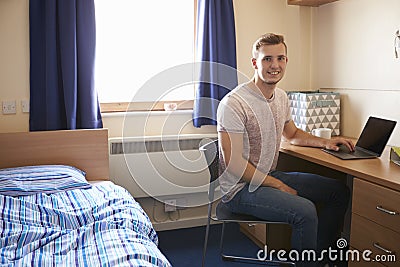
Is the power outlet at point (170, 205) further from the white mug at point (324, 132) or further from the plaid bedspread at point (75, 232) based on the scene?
the white mug at point (324, 132)

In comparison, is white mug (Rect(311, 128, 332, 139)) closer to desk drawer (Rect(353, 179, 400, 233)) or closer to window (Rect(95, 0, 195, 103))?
desk drawer (Rect(353, 179, 400, 233))

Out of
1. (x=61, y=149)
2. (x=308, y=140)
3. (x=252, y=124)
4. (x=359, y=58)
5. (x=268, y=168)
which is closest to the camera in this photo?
(x=252, y=124)

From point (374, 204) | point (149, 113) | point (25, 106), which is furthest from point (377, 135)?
point (25, 106)

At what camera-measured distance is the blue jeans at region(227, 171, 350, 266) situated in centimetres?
203

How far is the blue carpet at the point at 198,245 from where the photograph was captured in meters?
2.67

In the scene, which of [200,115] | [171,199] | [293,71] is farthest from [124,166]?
[293,71]

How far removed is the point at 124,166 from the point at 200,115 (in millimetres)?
661

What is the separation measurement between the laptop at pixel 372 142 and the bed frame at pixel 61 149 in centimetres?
143

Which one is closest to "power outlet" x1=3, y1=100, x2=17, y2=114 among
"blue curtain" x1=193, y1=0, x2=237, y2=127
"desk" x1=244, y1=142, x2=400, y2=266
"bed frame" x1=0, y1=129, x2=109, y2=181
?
"bed frame" x1=0, y1=129, x2=109, y2=181

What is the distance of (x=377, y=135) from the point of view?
2.32m

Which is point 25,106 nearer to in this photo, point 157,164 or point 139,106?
point 139,106

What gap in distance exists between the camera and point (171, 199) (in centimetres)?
317

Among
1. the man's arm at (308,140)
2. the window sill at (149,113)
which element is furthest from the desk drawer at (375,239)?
the window sill at (149,113)

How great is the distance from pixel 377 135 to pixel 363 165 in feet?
1.09
